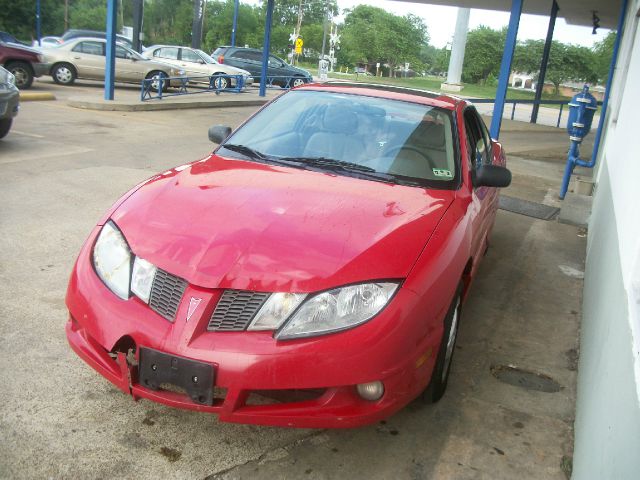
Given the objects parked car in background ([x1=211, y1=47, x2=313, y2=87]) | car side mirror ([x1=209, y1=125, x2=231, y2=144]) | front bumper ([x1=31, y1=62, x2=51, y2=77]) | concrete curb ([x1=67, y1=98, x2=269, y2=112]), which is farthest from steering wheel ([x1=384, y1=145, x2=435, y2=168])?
parked car in background ([x1=211, y1=47, x2=313, y2=87])

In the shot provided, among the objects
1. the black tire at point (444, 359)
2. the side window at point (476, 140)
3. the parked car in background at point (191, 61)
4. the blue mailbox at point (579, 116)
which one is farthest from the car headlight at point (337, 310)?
the parked car in background at point (191, 61)

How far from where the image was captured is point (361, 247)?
2.82 meters

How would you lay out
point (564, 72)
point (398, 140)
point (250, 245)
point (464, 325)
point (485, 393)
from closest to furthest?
point (250, 245) → point (485, 393) → point (398, 140) → point (464, 325) → point (564, 72)

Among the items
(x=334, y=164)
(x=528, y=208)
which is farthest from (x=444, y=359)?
(x=528, y=208)

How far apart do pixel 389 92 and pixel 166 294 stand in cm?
248

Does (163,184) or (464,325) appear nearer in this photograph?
(163,184)

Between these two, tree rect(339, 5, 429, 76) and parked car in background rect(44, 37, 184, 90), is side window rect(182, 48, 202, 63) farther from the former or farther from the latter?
tree rect(339, 5, 429, 76)

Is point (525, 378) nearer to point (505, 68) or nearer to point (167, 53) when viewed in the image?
point (505, 68)

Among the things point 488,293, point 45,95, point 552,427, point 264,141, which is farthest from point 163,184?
point 45,95

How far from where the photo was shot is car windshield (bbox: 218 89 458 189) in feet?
12.5

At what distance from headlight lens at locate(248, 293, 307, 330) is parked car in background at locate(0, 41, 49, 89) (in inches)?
604

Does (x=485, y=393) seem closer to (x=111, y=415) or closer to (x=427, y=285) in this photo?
(x=427, y=285)

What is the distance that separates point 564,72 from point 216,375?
74710 millimetres

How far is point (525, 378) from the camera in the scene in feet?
12.4
